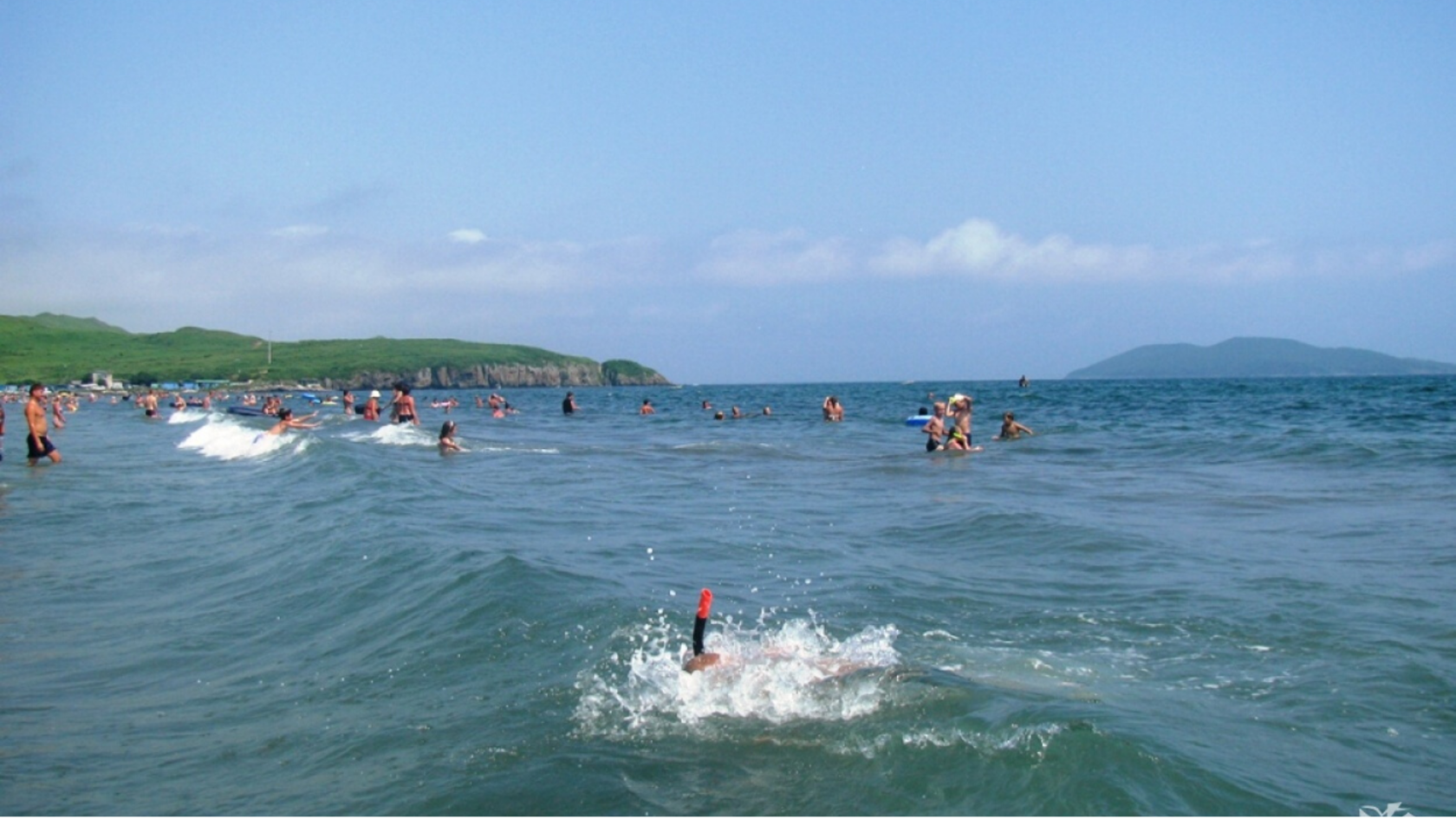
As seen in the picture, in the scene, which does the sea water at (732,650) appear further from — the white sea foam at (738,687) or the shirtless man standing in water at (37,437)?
the shirtless man standing in water at (37,437)

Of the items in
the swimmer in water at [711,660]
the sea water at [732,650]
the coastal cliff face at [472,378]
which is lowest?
the sea water at [732,650]

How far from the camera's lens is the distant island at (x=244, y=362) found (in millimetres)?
142375

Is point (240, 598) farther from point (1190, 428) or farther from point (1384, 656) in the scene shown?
point (1190, 428)

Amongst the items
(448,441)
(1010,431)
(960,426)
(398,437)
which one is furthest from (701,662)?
(398,437)

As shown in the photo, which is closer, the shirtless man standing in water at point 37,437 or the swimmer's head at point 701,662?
the swimmer's head at point 701,662

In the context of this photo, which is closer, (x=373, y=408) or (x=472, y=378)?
(x=373, y=408)

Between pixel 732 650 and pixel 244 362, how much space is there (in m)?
167

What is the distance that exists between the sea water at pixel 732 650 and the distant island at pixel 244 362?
131846 millimetres

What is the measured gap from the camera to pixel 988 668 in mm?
7930

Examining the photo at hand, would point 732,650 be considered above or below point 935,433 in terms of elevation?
below

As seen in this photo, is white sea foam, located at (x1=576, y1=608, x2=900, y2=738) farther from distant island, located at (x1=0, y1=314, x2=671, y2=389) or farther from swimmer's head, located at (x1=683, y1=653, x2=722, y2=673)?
distant island, located at (x1=0, y1=314, x2=671, y2=389)

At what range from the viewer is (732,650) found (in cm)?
794

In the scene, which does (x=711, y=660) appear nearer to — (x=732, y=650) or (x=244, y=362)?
(x=732, y=650)

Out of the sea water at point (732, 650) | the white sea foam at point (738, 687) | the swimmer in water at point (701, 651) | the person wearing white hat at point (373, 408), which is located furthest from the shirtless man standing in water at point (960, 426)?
the person wearing white hat at point (373, 408)
